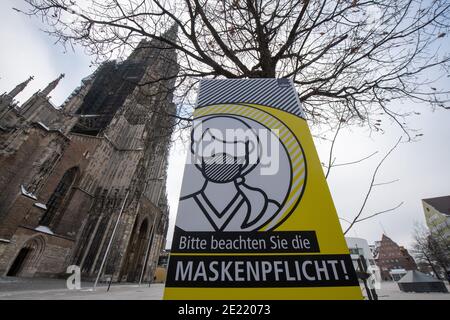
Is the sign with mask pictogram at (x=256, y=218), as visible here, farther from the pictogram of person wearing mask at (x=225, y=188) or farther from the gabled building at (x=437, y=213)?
the gabled building at (x=437, y=213)

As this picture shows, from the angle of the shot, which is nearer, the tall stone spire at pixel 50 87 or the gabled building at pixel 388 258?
the tall stone spire at pixel 50 87

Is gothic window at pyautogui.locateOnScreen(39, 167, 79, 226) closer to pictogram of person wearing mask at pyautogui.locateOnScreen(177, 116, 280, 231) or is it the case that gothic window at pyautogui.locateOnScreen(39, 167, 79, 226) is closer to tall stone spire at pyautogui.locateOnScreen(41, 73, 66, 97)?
tall stone spire at pyautogui.locateOnScreen(41, 73, 66, 97)

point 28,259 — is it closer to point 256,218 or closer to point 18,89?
point 18,89

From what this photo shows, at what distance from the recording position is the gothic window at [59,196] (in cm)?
1669

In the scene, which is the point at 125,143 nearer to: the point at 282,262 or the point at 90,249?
the point at 90,249

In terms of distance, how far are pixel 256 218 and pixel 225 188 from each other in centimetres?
29

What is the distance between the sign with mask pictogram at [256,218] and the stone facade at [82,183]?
3789mm

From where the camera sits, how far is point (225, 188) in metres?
1.46

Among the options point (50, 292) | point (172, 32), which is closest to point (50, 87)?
point (50, 292)

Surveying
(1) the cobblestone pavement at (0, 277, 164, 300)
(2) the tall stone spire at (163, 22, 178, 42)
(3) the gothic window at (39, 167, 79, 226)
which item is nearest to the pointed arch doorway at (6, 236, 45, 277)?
(3) the gothic window at (39, 167, 79, 226)

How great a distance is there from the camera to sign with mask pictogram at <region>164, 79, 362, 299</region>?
1.15m

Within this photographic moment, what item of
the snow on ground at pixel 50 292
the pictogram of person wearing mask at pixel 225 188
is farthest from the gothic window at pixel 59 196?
the pictogram of person wearing mask at pixel 225 188

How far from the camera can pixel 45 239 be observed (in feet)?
50.4
